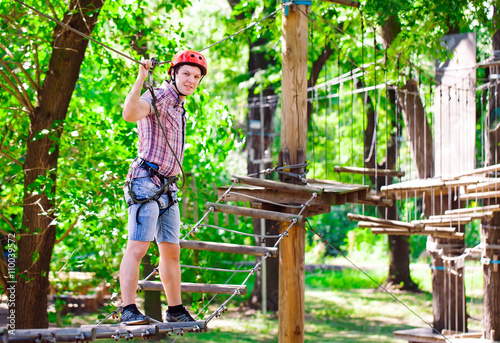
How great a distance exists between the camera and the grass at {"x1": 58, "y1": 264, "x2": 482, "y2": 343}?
10.8m

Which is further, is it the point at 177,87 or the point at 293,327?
the point at 293,327

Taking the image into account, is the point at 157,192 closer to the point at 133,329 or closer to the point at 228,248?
the point at 133,329

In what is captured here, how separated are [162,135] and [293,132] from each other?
1.91 m

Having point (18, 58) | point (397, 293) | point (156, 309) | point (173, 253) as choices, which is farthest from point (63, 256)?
point (397, 293)

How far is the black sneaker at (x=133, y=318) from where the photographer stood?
3.26 metres

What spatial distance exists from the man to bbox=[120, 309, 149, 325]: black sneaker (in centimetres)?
4

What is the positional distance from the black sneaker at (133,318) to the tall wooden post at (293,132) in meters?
2.16

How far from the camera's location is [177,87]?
3771 millimetres

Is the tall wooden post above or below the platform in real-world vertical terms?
above

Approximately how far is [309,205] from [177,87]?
1979 mm

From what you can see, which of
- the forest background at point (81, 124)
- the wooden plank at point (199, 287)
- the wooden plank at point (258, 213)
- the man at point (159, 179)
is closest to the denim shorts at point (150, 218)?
the man at point (159, 179)

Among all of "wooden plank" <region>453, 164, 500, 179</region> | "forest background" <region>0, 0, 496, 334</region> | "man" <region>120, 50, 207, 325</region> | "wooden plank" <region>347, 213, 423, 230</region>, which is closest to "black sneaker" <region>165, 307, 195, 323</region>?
"man" <region>120, 50, 207, 325</region>

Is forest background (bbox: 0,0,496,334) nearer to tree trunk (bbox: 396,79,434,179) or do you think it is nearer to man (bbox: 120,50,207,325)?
tree trunk (bbox: 396,79,434,179)

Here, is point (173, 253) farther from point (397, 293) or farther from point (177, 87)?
point (397, 293)
